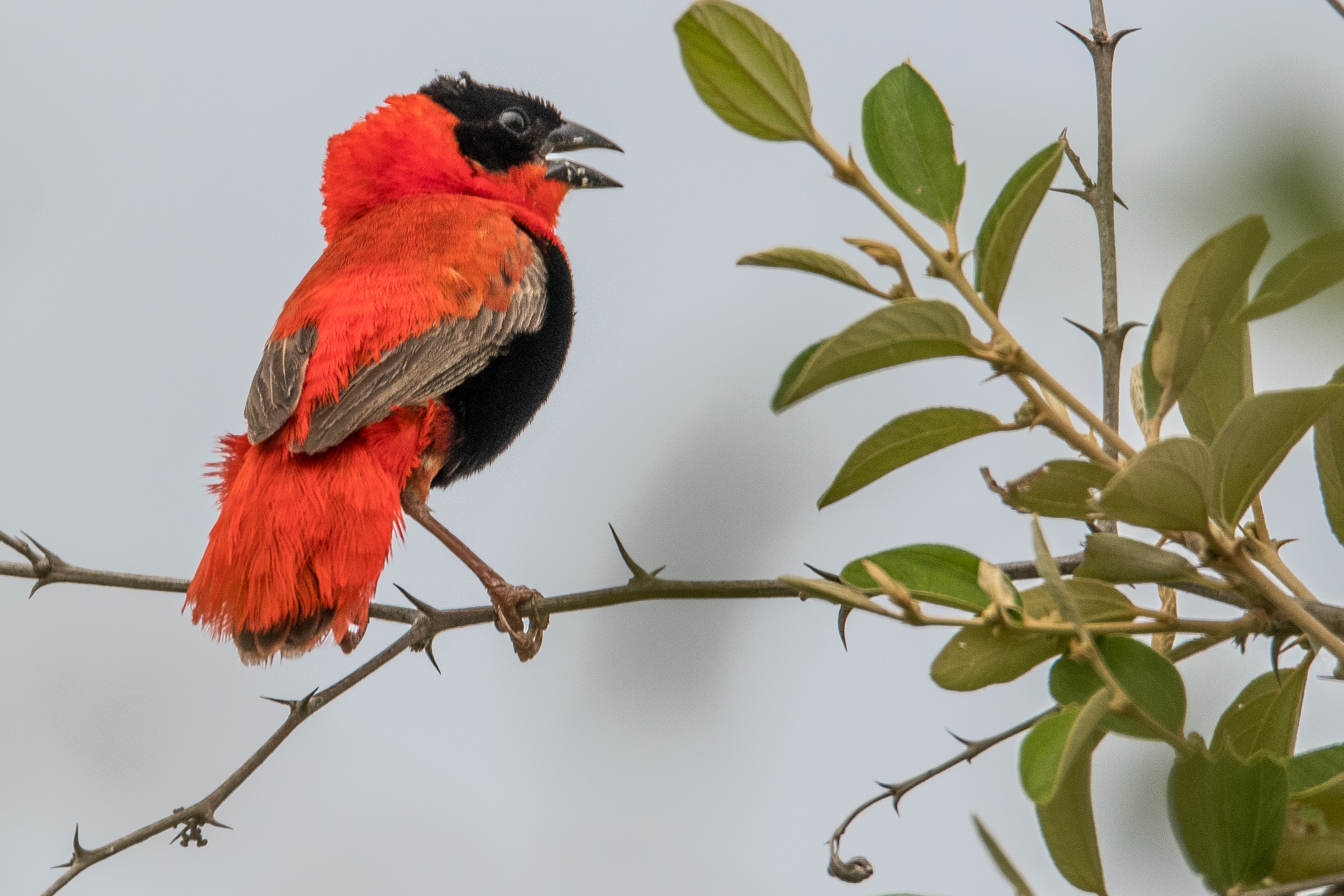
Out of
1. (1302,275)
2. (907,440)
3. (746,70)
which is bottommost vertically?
(907,440)

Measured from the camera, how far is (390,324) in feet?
10.4

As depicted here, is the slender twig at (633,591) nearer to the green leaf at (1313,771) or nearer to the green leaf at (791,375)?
the green leaf at (1313,771)

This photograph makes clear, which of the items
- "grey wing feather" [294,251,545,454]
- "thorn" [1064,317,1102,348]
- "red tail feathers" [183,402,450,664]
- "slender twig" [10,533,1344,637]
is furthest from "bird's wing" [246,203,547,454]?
"thorn" [1064,317,1102,348]

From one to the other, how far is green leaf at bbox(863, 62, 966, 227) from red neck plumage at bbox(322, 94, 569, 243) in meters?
2.78

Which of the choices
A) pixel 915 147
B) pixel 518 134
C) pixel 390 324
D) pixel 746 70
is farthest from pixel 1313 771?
pixel 518 134

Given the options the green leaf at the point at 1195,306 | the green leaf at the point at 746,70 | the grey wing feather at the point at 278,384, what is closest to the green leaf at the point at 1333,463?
the green leaf at the point at 1195,306

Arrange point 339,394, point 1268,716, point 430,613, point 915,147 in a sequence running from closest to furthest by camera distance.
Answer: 1. point 915,147
2. point 1268,716
3. point 430,613
4. point 339,394

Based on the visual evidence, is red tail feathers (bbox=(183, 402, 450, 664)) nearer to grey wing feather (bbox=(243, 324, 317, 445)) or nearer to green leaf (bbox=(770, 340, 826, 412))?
grey wing feather (bbox=(243, 324, 317, 445))

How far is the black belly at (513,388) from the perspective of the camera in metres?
3.45

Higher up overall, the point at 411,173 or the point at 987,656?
the point at 411,173

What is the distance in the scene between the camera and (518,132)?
452 cm

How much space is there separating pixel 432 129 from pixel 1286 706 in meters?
3.62

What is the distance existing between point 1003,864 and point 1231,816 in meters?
0.22

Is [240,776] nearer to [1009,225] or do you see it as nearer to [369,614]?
[369,614]
